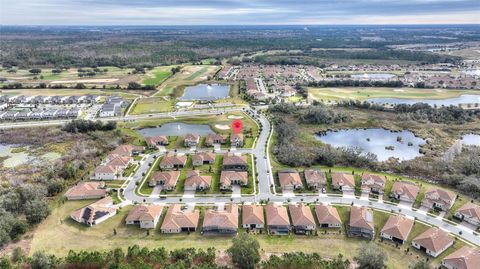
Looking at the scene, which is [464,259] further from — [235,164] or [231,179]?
[235,164]

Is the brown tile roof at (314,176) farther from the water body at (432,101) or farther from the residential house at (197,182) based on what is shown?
the water body at (432,101)

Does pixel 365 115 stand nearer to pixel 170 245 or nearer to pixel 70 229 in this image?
pixel 170 245

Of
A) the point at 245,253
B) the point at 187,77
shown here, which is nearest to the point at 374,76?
the point at 187,77

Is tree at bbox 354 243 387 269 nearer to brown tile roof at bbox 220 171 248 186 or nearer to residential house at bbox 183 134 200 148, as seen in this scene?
brown tile roof at bbox 220 171 248 186

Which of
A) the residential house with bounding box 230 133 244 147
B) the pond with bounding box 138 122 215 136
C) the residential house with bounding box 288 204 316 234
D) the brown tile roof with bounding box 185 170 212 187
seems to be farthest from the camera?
the pond with bounding box 138 122 215 136

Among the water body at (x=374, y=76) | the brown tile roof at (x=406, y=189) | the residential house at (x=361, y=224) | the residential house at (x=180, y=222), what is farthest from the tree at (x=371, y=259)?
the water body at (x=374, y=76)

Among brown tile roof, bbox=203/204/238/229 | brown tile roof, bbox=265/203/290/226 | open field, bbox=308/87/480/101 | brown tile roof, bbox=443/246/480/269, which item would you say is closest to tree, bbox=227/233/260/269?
brown tile roof, bbox=203/204/238/229
